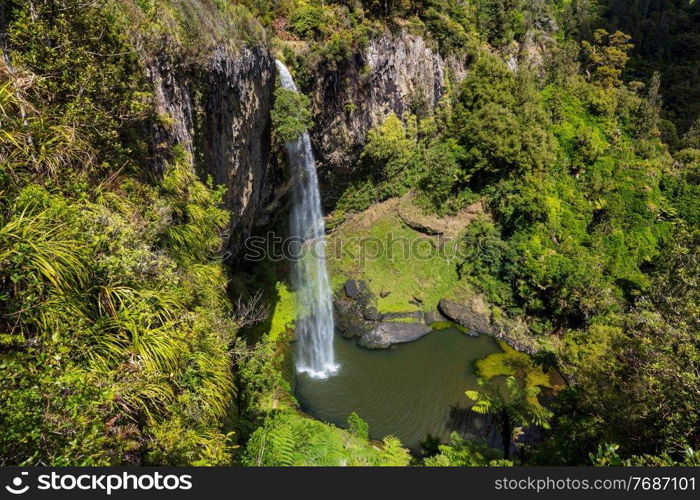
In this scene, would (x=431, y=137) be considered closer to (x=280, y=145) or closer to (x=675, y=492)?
(x=280, y=145)

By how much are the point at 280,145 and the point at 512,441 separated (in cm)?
1667

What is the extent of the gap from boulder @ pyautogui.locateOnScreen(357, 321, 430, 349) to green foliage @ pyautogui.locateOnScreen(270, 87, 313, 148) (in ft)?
37.8

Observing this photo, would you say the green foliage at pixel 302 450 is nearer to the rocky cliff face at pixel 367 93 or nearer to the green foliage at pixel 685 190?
the rocky cliff face at pixel 367 93

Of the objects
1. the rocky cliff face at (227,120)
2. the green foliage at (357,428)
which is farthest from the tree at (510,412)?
the rocky cliff face at (227,120)

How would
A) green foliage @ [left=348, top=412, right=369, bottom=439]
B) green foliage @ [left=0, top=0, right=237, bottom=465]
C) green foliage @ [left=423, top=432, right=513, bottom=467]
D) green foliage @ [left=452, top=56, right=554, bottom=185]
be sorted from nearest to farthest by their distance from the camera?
green foliage @ [left=0, top=0, right=237, bottom=465], green foliage @ [left=423, top=432, right=513, bottom=467], green foliage @ [left=348, top=412, right=369, bottom=439], green foliage @ [left=452, top=56, right=554, bottom=185]

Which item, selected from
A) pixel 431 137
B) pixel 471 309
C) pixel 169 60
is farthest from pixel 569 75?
pixel 169 60

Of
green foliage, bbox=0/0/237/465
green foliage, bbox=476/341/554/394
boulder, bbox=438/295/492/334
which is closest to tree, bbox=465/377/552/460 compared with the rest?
green foliage, bbox=476/341/554/394

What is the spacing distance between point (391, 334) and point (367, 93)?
14547mm

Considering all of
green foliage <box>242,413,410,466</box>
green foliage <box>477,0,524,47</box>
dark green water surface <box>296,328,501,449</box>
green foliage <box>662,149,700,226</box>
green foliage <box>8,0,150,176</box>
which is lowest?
dark green water surface <box>296,328,501,449</box>

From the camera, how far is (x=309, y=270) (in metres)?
23.0

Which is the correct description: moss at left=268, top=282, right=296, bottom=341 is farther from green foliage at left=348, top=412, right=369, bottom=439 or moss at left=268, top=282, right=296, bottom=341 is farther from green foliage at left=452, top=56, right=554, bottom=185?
green foliage at left=452, top=56, right=554, bottom=185

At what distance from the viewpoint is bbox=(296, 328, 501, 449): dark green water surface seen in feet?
48.4

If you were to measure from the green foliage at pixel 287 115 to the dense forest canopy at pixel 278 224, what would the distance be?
9cm

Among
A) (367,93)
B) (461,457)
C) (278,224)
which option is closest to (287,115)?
(278,224)
